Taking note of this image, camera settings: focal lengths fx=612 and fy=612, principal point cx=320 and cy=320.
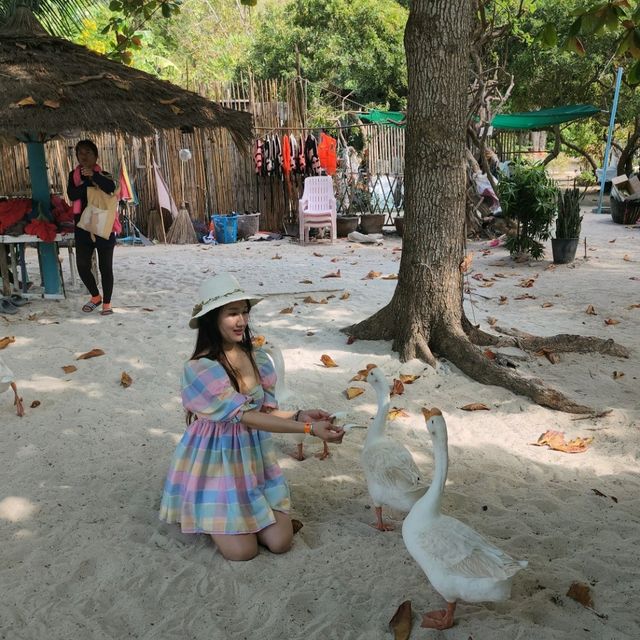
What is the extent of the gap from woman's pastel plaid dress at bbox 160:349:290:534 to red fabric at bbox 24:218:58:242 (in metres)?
5.08

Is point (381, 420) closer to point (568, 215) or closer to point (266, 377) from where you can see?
point (266, 377)

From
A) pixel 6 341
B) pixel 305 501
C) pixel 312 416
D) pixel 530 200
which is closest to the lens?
pixel 312 416

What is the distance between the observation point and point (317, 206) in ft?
41.8

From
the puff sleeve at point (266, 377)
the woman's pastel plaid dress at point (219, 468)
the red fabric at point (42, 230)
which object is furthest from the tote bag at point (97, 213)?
the woman's pastel plaid dress at point (219, 468)

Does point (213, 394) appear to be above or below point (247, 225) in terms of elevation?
below

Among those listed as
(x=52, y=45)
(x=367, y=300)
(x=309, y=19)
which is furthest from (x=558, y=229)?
(x=309, y=19)

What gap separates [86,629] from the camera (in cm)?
235

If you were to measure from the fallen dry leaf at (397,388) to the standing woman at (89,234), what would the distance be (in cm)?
361

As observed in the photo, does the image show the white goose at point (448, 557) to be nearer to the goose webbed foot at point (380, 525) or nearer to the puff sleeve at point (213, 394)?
the goose webbed foot at point (380, 525)

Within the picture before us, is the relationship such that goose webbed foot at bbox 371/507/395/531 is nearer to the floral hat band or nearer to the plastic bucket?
the floral hat band

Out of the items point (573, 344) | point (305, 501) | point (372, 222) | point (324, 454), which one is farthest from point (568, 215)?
point (305, 501)

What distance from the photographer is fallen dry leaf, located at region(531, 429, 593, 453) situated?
12.3ft

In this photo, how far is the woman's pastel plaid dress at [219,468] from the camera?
8.89ft

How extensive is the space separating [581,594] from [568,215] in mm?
7729
